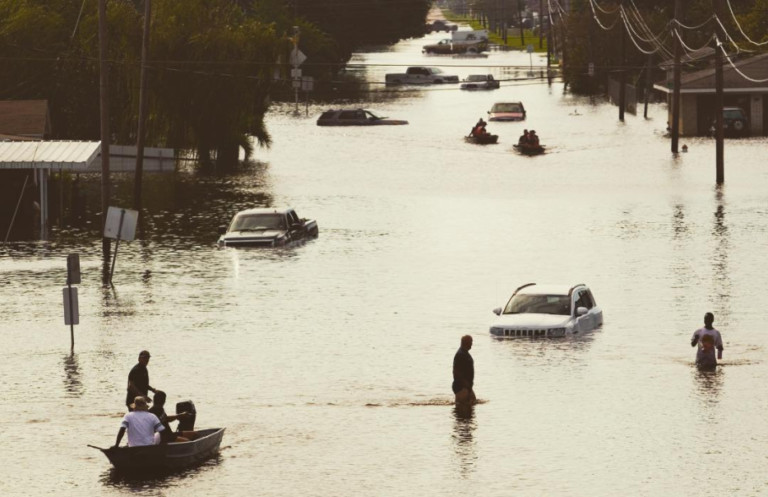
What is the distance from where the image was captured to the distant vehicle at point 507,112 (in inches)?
4825

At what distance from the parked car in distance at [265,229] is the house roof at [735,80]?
48950mm

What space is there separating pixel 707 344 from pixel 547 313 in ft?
20.1

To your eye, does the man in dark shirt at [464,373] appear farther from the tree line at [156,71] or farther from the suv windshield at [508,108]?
the suv windshield at [508,108]

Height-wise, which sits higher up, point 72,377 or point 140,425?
point 140,425

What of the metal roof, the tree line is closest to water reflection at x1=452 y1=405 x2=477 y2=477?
the metal roof

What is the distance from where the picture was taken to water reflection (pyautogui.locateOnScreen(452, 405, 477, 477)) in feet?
92.3

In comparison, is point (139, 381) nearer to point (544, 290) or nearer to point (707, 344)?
point (707, 344)

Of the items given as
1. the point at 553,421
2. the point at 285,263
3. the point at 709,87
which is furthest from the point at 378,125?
the point at 553,421

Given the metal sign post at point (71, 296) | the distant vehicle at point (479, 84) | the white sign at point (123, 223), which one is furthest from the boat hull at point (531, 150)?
the metal sign post at point (71, 296)

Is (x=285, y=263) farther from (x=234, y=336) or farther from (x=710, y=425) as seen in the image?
(x=710, y=425)

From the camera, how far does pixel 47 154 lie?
62344 mm

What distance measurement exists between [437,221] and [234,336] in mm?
26602

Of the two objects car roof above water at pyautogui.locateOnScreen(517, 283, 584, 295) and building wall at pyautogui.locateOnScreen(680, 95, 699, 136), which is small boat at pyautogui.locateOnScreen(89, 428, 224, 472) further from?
building wall at pyautogui.locateOnScreen(680, 95, 699, 136)

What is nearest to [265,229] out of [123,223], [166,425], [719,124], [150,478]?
[123,223]
